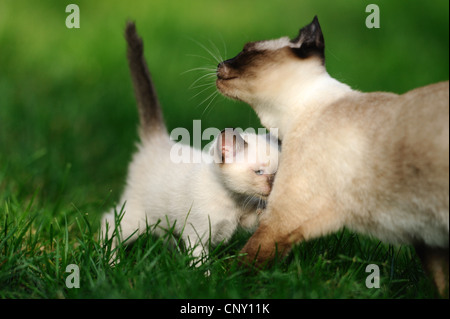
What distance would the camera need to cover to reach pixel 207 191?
3.64m

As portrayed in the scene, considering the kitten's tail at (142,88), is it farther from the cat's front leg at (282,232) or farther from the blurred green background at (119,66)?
the cat's front leg at (282,232)

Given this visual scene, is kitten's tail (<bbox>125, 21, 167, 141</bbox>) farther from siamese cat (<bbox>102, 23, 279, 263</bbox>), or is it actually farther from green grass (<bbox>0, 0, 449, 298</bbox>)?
green grass (<bbox>0, 0, 449, 298</bbox>)

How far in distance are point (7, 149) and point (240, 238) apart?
7.92 ft

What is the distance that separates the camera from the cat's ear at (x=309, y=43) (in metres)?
3.17

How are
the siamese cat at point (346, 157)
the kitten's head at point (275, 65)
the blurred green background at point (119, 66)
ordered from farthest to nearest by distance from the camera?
the blurred green background at point (119, 66), the kitten's head at point (275, 65), the siamese cat at point (346, 157)

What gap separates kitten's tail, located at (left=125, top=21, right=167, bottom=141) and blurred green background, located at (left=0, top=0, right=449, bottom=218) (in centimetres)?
49

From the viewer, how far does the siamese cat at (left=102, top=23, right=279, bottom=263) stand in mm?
3510

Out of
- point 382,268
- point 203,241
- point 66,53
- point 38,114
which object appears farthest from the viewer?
point 66,53

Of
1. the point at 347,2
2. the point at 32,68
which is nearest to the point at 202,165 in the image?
the point at 32,68

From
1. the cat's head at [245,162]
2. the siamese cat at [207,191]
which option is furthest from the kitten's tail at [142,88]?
the cat's head at [245,162]

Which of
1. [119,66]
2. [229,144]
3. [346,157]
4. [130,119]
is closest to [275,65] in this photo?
[229,144]

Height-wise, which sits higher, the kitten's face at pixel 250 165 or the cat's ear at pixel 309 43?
the cat's ear at pixel 309 43

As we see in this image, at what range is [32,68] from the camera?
6699 mm

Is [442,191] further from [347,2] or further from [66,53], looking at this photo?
[347,2]
